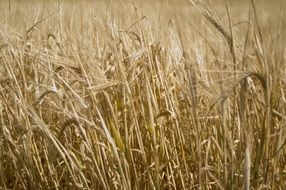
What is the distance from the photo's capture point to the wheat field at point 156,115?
0.62m

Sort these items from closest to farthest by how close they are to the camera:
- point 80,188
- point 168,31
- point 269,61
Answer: point 269,61, point 80,188, point 168,31

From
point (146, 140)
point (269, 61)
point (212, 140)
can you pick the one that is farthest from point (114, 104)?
point (269, 61)

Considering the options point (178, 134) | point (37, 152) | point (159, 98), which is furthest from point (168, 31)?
point (37, 152)

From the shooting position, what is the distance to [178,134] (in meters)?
0.78

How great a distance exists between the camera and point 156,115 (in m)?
0.78

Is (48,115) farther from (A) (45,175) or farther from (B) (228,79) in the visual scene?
(B) (228,79)

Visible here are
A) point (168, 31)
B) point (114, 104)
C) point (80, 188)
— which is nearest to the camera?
point (80, 188)

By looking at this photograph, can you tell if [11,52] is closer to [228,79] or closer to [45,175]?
[45,175]

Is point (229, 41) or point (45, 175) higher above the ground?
point (229, 41)

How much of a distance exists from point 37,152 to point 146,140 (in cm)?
24

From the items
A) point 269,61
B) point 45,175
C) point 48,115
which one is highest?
point 269,61

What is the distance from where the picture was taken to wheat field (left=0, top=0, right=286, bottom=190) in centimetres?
62

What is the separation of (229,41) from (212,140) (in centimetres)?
23

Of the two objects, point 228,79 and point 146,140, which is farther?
point 146,140
